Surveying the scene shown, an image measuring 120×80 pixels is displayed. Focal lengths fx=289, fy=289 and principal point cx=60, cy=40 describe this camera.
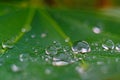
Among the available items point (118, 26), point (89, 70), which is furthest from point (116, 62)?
point (118, 26)

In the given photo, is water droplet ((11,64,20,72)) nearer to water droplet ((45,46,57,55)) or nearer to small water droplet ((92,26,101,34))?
water droplet ((45,46,57,55))

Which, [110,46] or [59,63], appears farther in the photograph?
[110,46]

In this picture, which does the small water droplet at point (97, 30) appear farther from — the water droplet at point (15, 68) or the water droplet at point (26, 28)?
the water droplet at point (15, 68)

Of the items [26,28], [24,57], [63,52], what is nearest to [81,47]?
[63,52]

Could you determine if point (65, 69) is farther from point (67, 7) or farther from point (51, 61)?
point (67, 7)

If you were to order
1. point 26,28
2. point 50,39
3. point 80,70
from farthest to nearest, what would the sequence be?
point 26,28 → point 50,39 → point 80,70

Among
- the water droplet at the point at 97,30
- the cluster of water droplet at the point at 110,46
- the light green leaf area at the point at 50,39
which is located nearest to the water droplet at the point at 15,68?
the light green leaf area at the point at 50,39

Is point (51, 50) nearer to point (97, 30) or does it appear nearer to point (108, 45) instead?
point (108, 45)
